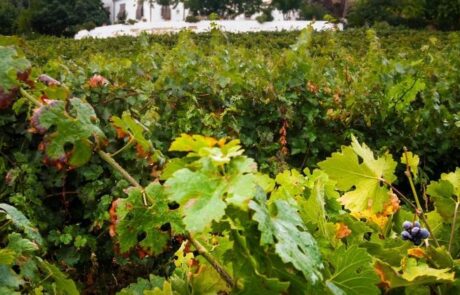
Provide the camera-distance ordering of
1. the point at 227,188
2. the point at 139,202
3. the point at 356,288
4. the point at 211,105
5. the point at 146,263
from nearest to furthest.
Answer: the point at 227,188 < the point at 356,288 < the point at 139,202 < the point at 146,263 < the point at 211,105

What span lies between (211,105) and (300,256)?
3339 millimetres

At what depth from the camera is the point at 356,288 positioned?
2.88 ft

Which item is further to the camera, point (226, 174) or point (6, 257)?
point (6, 257)

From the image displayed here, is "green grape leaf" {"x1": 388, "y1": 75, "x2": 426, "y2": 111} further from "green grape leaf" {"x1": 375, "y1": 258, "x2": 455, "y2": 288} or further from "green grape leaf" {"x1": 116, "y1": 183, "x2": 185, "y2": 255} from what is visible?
"green grape leaf" {"x1": 116, "y1": 183, "x2": 185, "y2": 255}

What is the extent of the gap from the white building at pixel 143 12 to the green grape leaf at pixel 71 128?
61106mm

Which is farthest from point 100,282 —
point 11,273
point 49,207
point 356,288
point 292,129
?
point 356,288

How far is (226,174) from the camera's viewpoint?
0.75 metres

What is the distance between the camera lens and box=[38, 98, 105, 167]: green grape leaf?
1114 mm

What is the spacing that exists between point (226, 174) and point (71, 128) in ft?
1.54

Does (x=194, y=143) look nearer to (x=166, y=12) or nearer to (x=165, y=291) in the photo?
(x=165, y=291)

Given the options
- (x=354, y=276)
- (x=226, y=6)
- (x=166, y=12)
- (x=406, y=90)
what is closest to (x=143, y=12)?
(x=166, y=12)

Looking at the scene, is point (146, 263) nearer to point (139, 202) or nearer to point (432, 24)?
point (139, 202)

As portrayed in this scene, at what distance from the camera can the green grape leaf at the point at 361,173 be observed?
3.65 feet

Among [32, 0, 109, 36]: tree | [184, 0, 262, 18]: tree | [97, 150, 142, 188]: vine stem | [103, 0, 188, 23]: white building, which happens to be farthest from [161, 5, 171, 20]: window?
[97, 150, 142, 188]: vine stem
